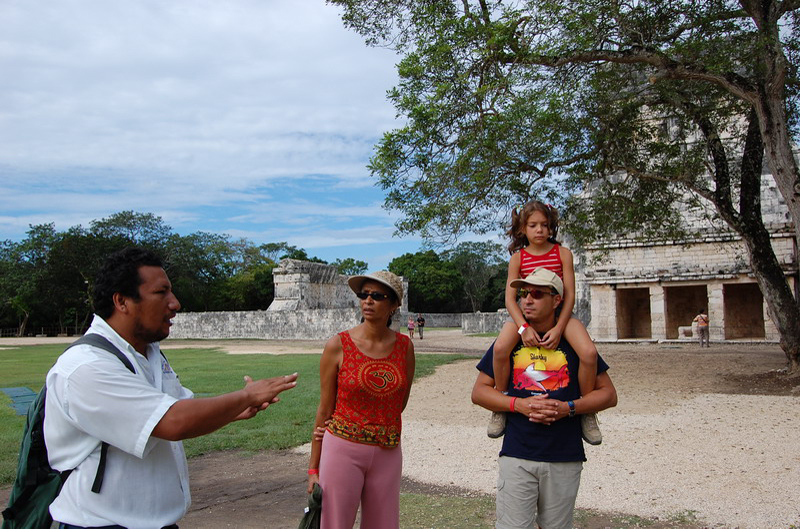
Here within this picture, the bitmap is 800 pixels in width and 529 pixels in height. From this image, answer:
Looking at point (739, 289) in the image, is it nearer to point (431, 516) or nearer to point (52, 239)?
A: point (431, 516)

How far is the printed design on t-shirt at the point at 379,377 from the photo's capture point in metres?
3.25

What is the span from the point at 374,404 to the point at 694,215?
21.4 metres

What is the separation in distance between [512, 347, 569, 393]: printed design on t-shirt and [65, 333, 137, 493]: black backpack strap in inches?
70.2

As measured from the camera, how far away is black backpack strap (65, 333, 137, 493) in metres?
2.12

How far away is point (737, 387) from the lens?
11633 millimetres

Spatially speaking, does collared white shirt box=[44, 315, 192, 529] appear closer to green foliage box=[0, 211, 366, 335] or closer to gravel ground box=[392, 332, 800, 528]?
gravel ground box=[392, 332, 800, 528]

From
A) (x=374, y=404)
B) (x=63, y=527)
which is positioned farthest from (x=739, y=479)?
(x=63, y=527)

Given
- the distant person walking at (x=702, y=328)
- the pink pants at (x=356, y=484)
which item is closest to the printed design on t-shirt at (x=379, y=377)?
the pink pants at (x=356, y=484)

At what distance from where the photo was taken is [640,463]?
21.7 ft

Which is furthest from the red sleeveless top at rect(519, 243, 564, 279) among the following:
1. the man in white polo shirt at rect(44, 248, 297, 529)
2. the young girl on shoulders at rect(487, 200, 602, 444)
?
the man in white polo shirt at rect(44, 248, 297, 529)

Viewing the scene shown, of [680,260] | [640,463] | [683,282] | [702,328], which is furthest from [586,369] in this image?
[680,260]

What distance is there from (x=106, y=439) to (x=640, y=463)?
5800mm

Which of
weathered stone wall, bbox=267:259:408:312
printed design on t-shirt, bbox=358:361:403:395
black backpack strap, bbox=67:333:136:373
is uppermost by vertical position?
weathered stone wall, bbox=267:259:408:312

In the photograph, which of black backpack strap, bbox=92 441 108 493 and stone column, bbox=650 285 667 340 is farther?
stone column, bbox=650 285 667 340
